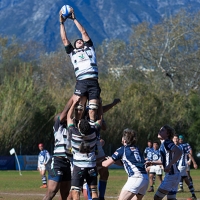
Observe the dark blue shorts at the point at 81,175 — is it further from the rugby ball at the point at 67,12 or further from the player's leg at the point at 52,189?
the rugby ball at the point at 67,12

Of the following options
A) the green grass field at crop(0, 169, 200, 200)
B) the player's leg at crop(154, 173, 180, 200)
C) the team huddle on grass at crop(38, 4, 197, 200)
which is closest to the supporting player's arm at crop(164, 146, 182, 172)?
the team huddle on grass at crop(38, 4, 197, 200)

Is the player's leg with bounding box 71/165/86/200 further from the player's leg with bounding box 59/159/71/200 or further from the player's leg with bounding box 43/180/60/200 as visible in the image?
the player's leg with bounding box 59/159/71/200

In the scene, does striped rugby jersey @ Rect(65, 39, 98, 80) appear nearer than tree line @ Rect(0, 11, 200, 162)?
Yes

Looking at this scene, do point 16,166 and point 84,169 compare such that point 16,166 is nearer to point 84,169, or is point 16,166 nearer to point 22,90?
point 22,90

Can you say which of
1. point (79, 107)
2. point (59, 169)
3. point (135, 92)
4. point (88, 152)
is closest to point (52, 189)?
point (59, 169)

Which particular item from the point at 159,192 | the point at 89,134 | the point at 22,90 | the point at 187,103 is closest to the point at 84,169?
the point at 89,134

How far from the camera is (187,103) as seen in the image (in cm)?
6075

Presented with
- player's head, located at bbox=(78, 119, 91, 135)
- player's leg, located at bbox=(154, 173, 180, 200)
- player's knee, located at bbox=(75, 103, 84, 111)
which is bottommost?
player's leg, located at bbox=(154, 173, 180, 200)

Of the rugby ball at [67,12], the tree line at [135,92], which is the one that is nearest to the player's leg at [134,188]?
the rugby ball at [67,12]

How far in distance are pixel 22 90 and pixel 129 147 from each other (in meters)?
39.2

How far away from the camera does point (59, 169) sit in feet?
44.2

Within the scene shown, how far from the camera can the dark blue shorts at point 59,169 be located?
13.5 m

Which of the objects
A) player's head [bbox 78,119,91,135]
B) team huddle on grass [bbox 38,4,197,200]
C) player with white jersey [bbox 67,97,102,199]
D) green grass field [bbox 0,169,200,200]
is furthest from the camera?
green grass field [bbox 0,169,200,200]

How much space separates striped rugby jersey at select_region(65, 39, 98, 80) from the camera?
45.7 feet
